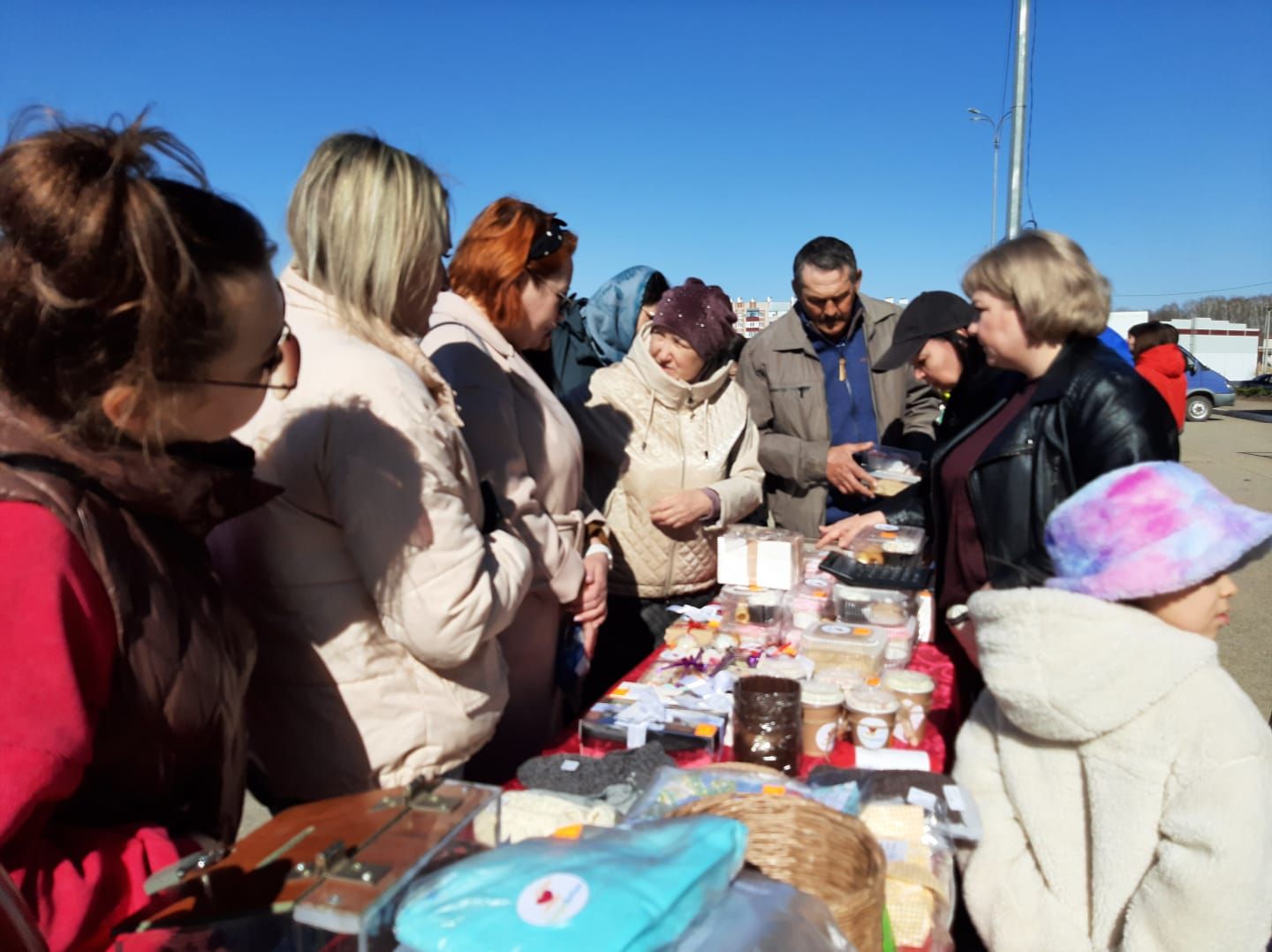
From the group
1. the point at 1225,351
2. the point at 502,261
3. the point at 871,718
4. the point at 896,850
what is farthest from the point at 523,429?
the point at 1225,351

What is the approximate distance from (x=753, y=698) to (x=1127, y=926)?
2.29 feet

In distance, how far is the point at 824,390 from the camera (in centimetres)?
370

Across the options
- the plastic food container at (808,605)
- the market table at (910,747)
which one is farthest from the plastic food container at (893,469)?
the market table at (910,747)

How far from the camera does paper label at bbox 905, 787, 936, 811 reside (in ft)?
4.65

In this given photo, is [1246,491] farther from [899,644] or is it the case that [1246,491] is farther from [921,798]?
[921,798]

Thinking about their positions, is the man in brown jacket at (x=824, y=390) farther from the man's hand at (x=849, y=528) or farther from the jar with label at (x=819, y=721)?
the jar with label at (x=819, y=721)

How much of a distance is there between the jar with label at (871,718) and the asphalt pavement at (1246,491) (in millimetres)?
1881

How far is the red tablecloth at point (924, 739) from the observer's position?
1.71 m

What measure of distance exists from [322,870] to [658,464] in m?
2.24

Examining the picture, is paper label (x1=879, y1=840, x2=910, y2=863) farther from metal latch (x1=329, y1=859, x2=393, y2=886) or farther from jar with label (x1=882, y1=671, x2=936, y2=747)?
metal latch (x1=329, y1=859, x2=393, y2=886)

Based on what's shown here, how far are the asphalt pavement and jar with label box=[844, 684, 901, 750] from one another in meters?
1.88

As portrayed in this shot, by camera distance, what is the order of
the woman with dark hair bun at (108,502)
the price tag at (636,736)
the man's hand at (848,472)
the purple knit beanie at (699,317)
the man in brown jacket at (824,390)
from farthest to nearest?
the man in brown jacket at (824,390), the man's hand at (848,472), the purple knit beanie at (699,317), the price tag at (636,736), the woman with dark hair bun at (108,502)

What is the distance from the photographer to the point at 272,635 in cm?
148

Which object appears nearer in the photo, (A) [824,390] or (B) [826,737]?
(B) [826,737]
